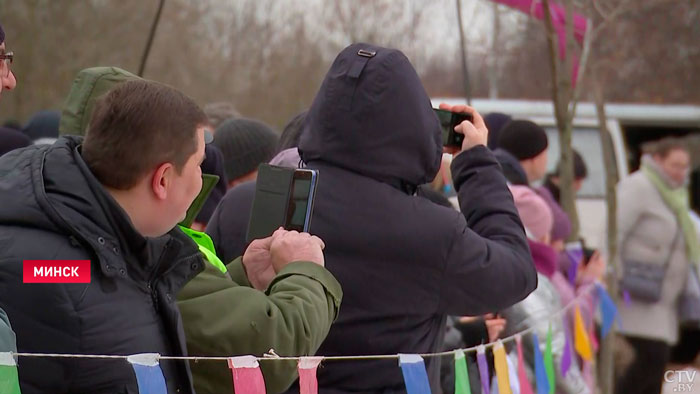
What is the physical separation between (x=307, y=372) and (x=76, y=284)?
1.97 ft

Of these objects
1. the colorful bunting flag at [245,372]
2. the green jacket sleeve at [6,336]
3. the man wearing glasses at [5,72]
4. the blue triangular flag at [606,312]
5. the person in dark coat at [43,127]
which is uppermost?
the man wearing glasses at [5,72]

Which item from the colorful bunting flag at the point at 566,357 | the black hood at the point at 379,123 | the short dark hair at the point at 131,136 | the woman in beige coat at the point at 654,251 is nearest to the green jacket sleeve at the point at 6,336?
the short dark hair at the point at 131,136

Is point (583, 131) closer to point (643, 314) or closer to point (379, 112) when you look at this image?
point (643, 314)

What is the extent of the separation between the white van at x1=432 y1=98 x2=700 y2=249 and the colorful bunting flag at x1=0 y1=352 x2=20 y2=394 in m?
8.42

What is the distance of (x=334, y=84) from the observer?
2709mm

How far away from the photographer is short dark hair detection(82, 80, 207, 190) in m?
2.04

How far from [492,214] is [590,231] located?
29.5 ft

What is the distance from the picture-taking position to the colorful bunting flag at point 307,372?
2.31 meters

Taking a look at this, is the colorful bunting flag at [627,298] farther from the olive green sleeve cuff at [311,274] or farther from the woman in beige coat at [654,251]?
the olive green sleeve cuff at [311,274]

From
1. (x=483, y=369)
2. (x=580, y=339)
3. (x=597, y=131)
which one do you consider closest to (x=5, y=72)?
(x=483, y=369)

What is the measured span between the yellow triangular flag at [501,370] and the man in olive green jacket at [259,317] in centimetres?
119

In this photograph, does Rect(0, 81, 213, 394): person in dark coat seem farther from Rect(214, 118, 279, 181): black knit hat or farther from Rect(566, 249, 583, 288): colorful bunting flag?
Rect(566, 249, 583, 288): colorful bunting flag

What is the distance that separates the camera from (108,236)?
197 centimetres

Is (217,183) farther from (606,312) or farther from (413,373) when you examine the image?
(606,312)
